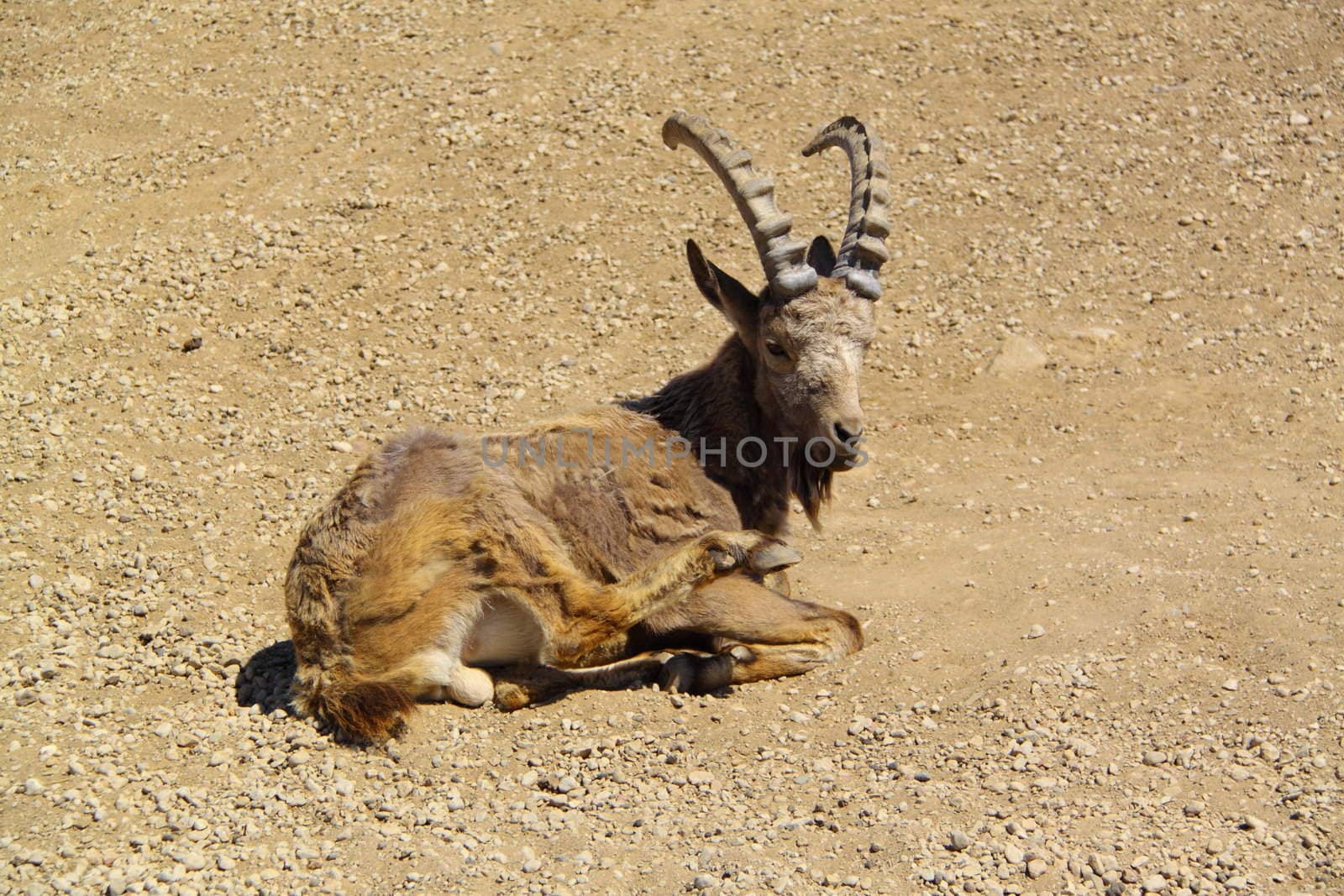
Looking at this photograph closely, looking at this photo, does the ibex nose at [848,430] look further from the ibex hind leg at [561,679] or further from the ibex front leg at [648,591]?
the ibex hind leg at [561,679]

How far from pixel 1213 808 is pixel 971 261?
311 inches

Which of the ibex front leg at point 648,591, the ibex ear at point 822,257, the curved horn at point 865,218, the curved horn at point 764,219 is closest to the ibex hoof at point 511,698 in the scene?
the ibex front leg at point 648,591

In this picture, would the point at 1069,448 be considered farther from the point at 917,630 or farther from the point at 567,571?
the point at 567,571

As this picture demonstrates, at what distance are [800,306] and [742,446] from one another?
103 cm

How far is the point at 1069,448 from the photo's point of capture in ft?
34.1

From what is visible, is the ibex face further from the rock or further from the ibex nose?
the rock

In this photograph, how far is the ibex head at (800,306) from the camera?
24.9ft

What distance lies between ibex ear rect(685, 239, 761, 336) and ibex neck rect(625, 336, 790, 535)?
274 millimetres

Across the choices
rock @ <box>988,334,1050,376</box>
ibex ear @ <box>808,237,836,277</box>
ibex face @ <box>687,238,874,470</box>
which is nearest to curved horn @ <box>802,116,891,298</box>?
ibex face @ <box>687,238,874,470</box>

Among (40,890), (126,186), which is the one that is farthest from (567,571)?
(126,186)

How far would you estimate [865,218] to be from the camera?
796 cm

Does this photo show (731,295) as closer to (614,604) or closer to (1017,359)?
(614,604)

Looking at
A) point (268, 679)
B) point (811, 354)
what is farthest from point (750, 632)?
point (268, 679)

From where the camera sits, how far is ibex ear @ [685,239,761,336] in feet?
26.1
